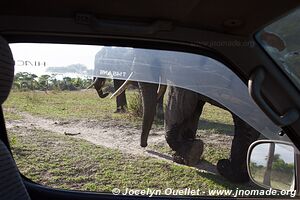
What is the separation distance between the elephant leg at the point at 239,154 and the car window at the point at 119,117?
0.03 meters

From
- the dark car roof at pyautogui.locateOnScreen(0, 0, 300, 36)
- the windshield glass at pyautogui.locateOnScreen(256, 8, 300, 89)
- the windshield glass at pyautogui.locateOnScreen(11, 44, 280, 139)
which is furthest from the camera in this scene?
the windshield glass at pyautogui.locateOnScreen(11, 44, 280, 139)

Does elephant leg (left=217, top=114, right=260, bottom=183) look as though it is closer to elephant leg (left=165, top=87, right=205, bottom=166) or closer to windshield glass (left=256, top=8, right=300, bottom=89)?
elephant leg (left=165, top=87, right=205, bottom=166)

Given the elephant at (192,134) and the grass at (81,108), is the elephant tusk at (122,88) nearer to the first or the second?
the grass at (81,108)

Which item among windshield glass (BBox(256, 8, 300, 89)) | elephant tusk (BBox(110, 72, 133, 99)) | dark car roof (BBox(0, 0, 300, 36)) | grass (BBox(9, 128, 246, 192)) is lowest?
grass (BBox(9, 128, 246, 192))

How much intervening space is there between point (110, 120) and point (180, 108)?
0.34 metres

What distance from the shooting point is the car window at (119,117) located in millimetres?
2264

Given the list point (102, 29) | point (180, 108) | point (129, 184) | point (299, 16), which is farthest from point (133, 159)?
point (299, 16)

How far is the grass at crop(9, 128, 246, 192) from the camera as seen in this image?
239 cm

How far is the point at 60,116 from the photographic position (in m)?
2.36

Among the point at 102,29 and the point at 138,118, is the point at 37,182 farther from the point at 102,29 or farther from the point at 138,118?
the point at 102,29

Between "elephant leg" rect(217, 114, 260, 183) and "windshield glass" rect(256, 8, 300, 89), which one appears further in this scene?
"elephant leg" rect(217, 114, 260, 183)

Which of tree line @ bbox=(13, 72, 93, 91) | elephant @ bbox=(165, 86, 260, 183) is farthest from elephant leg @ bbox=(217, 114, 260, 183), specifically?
tree line @ bbox=(13, 72, 93, 91)

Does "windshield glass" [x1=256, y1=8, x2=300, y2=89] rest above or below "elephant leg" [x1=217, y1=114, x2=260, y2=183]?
above

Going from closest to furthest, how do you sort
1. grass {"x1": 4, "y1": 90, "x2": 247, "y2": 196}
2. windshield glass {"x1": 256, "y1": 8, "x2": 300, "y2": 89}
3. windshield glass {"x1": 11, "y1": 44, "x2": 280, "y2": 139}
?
windshield glass {"x1": 256, "y1": 8, "x2": 300, "y2": 89} → windshield glass {"x1": 11, "y1": 44, "x2": 280, "y2": 139} → grass {"x1": 4, "y1": 90, "x2": 247, "y2": 196}
